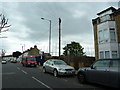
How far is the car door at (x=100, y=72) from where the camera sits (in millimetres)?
8594

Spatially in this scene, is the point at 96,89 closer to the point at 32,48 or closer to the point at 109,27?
the point at 109,27

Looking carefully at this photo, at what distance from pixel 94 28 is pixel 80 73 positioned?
51.3ft

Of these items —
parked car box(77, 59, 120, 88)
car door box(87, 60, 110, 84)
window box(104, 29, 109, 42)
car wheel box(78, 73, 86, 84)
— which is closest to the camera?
parked car box(77, 59, 120, 88)

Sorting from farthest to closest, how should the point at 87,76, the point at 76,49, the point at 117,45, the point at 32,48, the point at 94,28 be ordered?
the point at 32,48
the point at 76,49
the point at 94,28
the point at 117,45
the point at 87,76

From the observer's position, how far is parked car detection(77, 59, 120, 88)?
793cm

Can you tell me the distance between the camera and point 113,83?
26.1 feet

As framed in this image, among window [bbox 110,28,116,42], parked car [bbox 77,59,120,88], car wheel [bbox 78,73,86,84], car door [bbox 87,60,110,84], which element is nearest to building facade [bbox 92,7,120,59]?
window [bbox 110,28,116,42]

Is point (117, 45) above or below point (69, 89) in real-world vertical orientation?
above

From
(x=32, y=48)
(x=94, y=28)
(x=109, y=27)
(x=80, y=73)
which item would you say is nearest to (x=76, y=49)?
(x=32, y=48)

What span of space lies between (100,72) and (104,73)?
34cm

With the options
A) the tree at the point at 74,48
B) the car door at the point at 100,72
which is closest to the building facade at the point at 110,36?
the car door at the point at 100,72

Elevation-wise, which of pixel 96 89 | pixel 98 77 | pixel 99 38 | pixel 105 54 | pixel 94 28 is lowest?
pixel 96 89

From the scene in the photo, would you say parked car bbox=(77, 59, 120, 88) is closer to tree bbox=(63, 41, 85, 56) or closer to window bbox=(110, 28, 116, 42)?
window bbox=(110, 28, 116, 42)

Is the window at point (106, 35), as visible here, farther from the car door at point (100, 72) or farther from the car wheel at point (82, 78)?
the car door at point (100, 72)
